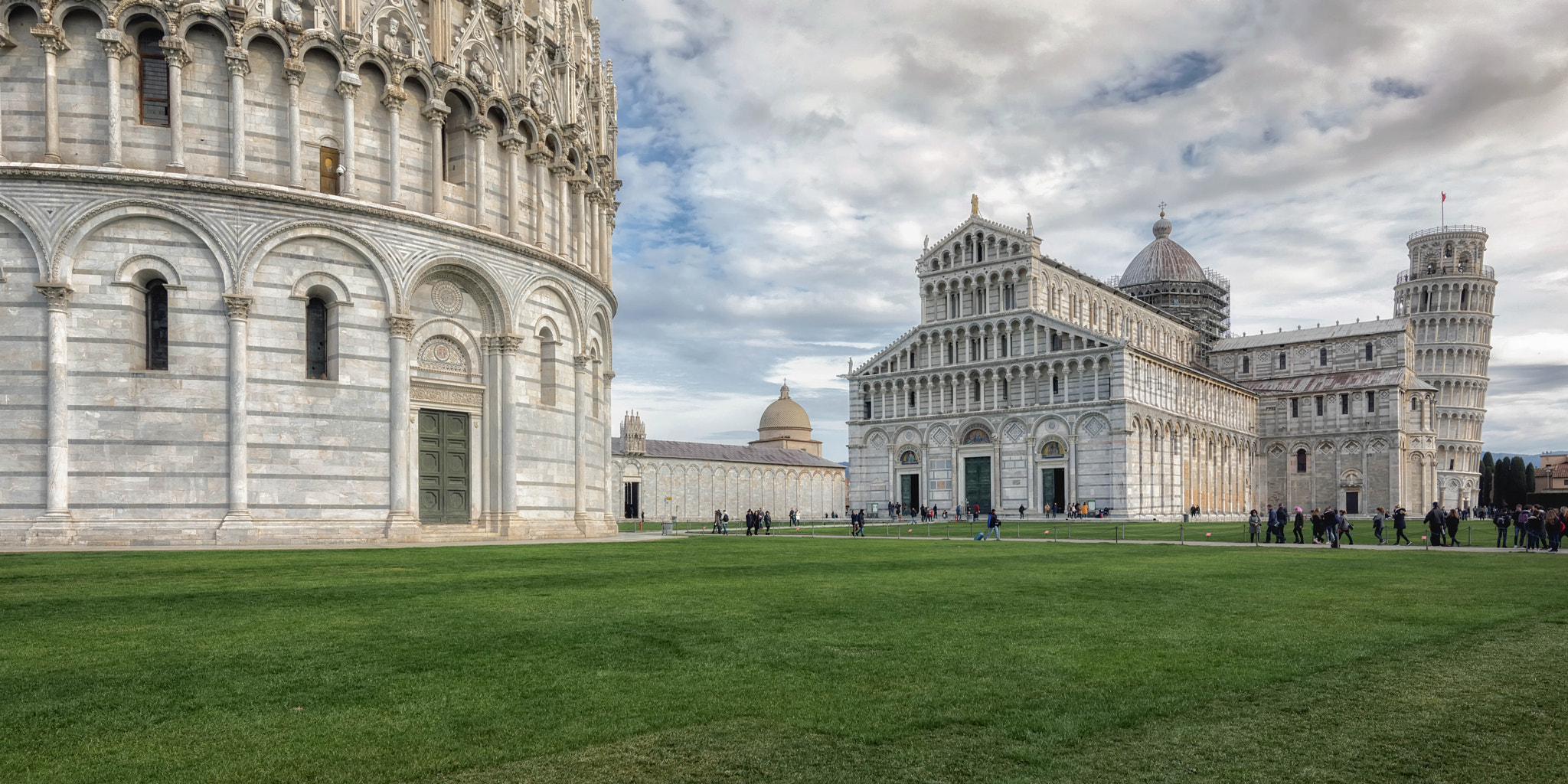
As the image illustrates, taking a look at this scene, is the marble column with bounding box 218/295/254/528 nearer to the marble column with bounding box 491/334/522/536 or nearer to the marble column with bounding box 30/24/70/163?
the marble column with bounding box 30/24/70/163

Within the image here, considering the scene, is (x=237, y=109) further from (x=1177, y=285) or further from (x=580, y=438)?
(x=1177, y=285)

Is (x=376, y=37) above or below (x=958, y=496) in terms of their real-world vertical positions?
above

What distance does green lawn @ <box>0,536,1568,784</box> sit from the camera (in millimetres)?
6195

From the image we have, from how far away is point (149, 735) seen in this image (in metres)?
6.56

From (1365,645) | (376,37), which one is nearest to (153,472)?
(376,37)

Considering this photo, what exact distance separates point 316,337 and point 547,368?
7.31m

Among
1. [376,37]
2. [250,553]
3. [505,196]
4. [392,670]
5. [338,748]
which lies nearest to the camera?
[338,748]

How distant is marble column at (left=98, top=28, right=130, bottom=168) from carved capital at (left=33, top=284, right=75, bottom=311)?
126 inches

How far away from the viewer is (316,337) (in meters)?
26.7

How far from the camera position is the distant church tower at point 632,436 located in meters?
74.9

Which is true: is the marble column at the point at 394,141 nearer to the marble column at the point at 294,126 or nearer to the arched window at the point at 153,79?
the marble column at the point at 294,126

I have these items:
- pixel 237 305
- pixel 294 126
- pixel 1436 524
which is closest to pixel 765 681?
pixel 237 305

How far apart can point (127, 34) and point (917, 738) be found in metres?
27.2

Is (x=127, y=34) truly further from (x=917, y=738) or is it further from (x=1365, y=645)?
(x=1365, y=645)
